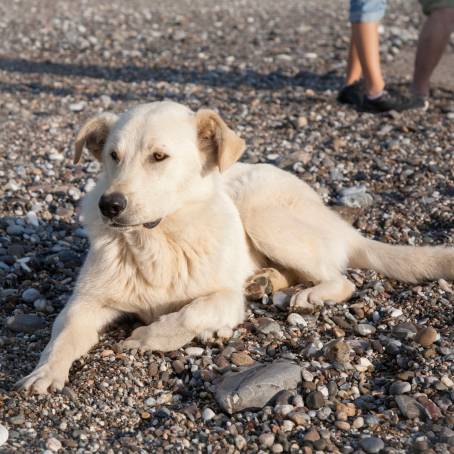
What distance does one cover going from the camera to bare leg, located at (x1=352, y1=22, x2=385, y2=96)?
28.0ft

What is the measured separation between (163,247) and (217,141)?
67 centimetres

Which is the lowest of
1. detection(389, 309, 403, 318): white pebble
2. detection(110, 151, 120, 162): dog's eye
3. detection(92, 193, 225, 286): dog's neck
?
detection(389, 309, 403, 318): white pebble

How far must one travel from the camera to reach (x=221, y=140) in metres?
4.50

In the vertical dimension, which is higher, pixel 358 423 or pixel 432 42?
pixel 432 42

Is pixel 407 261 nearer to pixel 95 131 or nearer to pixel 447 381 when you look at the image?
pixel 447 381

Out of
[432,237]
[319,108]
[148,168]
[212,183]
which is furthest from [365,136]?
[148,168]

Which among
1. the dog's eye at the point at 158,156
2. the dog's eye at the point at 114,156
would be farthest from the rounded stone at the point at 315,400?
the dog's eye at the point at 114,156

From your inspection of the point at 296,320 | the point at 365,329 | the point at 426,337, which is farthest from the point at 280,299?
the point at 426,337

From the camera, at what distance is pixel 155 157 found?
14.2 ft

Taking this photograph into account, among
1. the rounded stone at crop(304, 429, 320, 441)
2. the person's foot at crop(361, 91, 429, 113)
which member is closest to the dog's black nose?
the rounded stone at crop(304, 429, 320, 441)

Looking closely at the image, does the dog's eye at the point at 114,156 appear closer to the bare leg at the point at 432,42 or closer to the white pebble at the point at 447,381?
the white pebble at the point at 447,381

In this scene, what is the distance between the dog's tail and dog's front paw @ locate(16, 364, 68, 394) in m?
2.36

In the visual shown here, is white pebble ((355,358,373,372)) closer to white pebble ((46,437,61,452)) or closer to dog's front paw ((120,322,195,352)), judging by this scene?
dog's front paw ((120,322,195,352))

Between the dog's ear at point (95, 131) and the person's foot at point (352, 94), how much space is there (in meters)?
5.01
